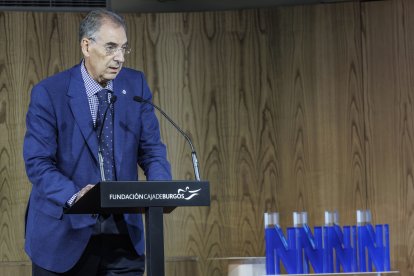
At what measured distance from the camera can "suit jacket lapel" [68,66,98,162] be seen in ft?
9.79

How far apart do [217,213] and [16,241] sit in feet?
4.13

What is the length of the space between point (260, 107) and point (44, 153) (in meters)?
2.86

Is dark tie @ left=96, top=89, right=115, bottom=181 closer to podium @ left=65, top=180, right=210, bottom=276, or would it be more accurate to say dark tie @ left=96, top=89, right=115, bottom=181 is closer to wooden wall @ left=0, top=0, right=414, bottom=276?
podium @ left=65, top=180, right=210, bottom=276

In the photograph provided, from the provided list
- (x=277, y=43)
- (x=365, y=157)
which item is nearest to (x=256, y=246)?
(x=365, y=157)

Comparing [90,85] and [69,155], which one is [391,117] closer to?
[90,85]

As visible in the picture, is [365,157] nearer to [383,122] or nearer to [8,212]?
[383,122]

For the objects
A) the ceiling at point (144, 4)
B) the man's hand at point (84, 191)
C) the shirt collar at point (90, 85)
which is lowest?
the man's hand at point (84, 191)

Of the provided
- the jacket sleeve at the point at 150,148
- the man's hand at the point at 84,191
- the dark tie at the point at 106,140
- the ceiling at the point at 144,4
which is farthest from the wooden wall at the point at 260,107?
the man's hand at the point at 84,191

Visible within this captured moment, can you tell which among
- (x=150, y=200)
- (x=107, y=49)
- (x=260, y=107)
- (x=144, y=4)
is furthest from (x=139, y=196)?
(x=144, y=4)

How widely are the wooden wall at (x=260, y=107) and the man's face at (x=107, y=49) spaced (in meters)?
2.60

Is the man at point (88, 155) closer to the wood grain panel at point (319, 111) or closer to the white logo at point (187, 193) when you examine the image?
the white logo at point (187, 193)

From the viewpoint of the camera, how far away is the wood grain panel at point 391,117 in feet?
17.9

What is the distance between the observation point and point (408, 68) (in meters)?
5.50

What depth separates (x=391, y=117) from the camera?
552 cm
